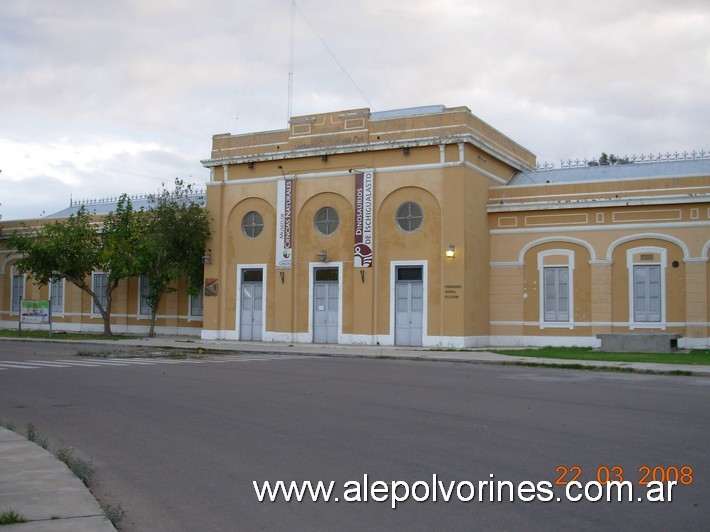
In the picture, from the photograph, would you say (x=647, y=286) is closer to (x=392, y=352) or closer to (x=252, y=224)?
(x=392, y=352)

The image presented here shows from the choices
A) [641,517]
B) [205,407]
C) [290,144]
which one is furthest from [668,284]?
[641,517]

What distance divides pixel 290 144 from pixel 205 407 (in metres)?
21.3

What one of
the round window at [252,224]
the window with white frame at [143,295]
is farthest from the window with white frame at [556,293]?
the window with white frame at [143,295]

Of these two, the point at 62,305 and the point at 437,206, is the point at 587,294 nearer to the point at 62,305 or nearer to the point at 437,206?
the point at 437,206

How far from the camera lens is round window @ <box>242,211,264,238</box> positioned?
1319 inches

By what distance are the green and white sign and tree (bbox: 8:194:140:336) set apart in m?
1.09

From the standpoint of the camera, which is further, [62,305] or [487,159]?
[62,305]

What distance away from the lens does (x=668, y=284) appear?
2769cm

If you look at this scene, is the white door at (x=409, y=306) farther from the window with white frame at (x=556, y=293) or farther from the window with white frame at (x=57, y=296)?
the window with white frame at (x=57, y=296)

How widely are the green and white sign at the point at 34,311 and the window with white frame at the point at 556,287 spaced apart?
2314 cm

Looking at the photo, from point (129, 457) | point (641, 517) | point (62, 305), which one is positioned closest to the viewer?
point (641, 517)

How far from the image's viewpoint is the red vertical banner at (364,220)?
30344 mm

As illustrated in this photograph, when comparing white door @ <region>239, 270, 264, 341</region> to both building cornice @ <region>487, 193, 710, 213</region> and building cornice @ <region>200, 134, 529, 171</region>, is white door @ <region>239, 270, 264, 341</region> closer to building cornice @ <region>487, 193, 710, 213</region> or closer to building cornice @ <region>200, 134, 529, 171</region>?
building cornice @ <region>200, 134, 529, 171</region>

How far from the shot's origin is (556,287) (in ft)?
97.0
